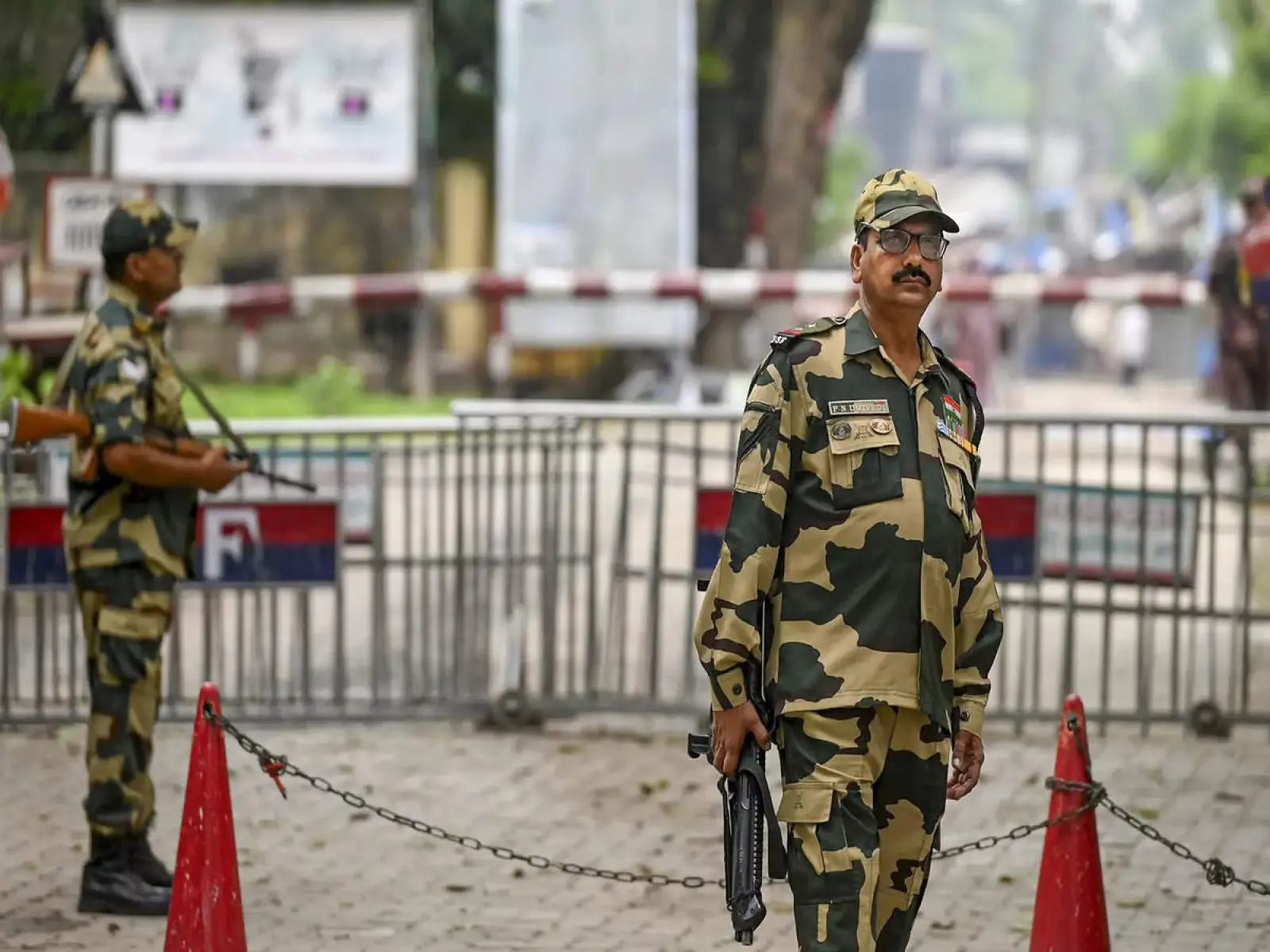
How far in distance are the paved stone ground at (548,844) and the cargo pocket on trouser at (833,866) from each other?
1975 millimetres

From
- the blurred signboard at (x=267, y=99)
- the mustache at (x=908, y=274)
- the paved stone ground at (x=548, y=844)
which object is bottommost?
the paved stone ground at (x=548, y=844)

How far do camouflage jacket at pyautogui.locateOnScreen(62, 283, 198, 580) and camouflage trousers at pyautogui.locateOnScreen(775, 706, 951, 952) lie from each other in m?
A: 2.62

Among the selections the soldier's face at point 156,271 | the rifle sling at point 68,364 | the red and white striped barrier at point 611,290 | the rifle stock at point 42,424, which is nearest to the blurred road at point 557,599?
the rifle sling at point 68,364

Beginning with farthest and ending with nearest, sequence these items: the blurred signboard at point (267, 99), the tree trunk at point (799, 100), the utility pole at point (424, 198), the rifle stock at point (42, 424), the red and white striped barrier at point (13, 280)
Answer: the tree trunk at point (799, 100) < the utility pole at point (424, 198) < the blurred signboard at point (267, 99) < the red and white striped barrier at point (13, 280) < the rifle stock at point (42, 424)

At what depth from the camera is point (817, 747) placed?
5.43 m

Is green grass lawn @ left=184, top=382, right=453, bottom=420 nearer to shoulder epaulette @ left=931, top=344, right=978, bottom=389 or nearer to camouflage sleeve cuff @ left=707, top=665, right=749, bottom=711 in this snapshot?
shoulder epaulette @ left=931, top=344, right=978, bottom=389

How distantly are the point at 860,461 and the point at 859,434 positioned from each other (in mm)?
56

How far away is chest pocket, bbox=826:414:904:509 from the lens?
546 cm

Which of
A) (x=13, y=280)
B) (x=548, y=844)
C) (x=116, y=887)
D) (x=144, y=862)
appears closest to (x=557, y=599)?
(x=548, y=844)

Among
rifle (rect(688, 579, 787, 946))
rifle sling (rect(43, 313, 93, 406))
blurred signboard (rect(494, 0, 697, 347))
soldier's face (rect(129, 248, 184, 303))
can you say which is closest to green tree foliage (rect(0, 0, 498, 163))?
blurred signboard (rect(494, 0, 697, 347))

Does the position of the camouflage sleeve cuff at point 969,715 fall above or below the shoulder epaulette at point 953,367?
below

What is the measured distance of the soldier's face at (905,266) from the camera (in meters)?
5.46

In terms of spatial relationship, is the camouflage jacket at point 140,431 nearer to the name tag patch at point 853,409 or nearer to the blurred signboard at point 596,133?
the name tag patch at point 853,409

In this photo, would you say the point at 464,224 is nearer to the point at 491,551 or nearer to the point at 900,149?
the point at 491,551
